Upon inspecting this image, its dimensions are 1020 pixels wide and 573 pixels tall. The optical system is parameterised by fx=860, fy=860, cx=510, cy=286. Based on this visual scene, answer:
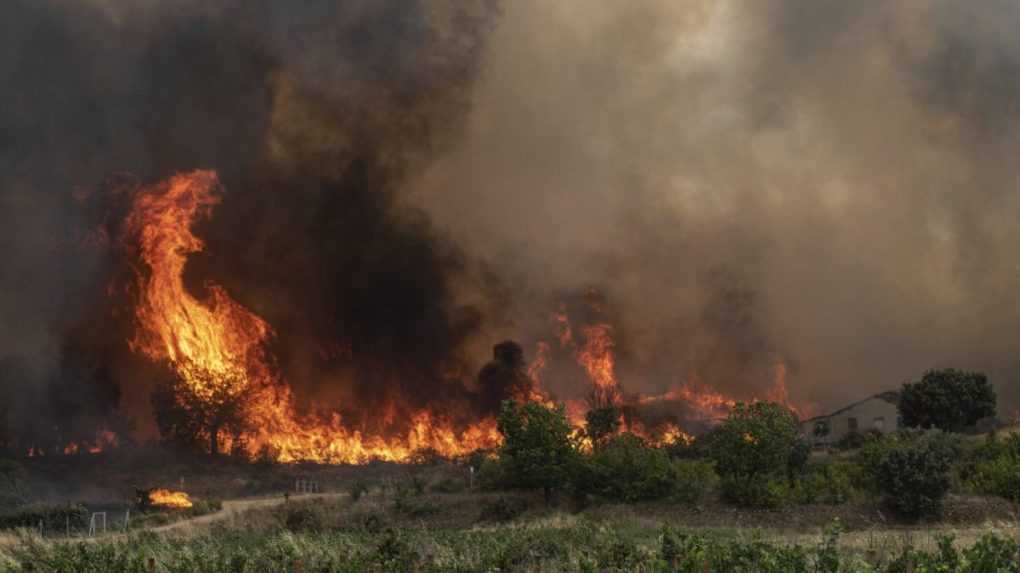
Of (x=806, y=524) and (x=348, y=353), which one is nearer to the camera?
(x=806, y=524)

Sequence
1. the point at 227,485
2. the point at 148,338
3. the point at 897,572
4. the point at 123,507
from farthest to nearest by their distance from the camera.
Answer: the point at 148,338, the point at 227,485, the point at 123,507, the point at 897,572

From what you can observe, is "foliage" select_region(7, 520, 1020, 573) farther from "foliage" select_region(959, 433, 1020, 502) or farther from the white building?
the white building

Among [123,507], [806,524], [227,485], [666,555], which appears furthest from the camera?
[227,485]

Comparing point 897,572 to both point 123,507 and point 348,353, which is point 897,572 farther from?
point 348,353

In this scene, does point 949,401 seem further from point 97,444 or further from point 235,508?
point 97,444

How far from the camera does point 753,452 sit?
177 ft

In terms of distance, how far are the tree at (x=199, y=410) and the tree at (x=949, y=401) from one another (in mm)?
75766

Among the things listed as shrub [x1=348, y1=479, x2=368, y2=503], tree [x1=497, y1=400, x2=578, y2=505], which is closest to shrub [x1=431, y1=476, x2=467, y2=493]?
shrub [x1=348, y1=479, x2=368, y2=503]

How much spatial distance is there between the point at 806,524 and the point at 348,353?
271 feet

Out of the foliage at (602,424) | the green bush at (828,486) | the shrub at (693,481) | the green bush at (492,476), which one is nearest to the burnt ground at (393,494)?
the shrub at (693,481)

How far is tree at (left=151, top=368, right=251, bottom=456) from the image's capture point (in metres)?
99.6

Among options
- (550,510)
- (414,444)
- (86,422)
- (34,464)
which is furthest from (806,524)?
(86,422)

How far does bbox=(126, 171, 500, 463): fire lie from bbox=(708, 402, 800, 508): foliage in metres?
54.3

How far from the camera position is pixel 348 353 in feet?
394
